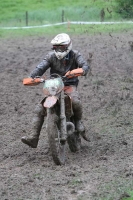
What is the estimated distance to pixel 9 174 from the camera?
7.95 metres

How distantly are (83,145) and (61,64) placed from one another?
146 centimetres

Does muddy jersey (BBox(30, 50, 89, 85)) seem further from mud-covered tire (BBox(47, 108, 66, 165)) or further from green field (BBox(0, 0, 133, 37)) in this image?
green field (BBox(0, 0, 133, 37))

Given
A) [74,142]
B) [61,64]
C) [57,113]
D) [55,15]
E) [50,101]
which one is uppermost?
[61,64]

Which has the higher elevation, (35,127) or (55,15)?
(35,127)

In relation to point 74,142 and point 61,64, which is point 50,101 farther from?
point 74,142


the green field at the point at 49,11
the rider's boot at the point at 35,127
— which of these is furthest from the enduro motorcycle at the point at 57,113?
the green field at the point at 49,11

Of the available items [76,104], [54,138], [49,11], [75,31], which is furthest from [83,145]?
[49,11]

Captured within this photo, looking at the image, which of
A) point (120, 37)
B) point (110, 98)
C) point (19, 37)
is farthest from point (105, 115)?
point (19, 37)

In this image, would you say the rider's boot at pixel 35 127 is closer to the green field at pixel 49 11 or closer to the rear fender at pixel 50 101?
the rear fender at pixel 50 101

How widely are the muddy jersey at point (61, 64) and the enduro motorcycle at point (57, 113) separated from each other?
9.1 inches

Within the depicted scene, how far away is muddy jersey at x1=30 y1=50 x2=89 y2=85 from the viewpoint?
903 cm

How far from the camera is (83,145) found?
9805 millimetres

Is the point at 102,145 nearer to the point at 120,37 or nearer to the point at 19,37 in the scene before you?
the point at 120,37

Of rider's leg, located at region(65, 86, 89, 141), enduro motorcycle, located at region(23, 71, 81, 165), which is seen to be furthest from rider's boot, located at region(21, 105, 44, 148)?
rider's leg, located at region(65, 86, 89, 141)
